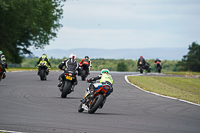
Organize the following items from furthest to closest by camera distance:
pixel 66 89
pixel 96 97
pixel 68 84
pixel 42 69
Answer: pixel 42 69, pixel 68 84, pixel 66 89, pixel 96 97

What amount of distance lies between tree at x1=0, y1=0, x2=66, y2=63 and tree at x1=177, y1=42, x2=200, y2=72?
3526 centimetres

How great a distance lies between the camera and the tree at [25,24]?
5172 centimetres

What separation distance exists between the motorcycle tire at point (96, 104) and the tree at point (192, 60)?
7927 centimetres

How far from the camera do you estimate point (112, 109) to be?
14.4m

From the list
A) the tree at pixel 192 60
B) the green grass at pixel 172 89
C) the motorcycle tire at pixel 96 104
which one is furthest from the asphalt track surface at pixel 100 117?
the tree at pixel 192 60

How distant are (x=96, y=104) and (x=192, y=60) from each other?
83353 millimetres

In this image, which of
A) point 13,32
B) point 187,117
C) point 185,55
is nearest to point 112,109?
point 187,117

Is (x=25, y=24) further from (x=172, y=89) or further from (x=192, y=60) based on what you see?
(x=192, y=60)

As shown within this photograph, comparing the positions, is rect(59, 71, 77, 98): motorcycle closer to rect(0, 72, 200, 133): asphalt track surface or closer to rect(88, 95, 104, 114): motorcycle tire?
rect(0, 72, 200, 133): asphalt track surface

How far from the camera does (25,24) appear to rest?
198 ft

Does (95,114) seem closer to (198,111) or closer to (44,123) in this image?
(44,123)

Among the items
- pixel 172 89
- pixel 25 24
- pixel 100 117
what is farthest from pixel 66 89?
pixel 25 24

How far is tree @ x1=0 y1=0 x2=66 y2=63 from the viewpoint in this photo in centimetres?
5172

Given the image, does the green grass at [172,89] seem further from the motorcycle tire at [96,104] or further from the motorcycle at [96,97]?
the motorcycle tire at [96,104]
